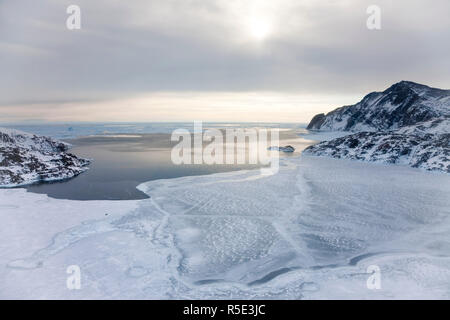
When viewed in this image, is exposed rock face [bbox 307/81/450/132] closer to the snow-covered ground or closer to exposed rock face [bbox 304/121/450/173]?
exposed rock face [bbox 304/121/450/173]

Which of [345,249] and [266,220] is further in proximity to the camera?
[266,220]

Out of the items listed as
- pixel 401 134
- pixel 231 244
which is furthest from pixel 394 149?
pixel 231 244

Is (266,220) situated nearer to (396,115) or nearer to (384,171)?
(384,171)

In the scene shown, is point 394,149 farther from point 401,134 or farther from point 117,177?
point 117,177

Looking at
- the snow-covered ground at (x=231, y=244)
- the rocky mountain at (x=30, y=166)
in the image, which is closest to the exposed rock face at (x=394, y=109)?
the snow-covered ground at (x=231, y=244)

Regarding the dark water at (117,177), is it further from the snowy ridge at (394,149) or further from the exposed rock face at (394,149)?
the snowy ridge at (394,149)
